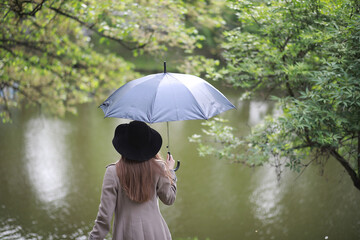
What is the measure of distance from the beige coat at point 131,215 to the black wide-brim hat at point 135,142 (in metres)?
0.14

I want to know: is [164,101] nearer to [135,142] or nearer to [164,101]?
[164,101]

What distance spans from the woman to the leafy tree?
174cm

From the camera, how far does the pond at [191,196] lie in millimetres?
6137

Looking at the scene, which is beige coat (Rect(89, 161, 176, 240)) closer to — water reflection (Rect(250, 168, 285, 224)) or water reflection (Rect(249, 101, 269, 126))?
water reflection (Rect(250, 168, 285, 224))

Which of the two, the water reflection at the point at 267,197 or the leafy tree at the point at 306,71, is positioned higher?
the leafy tree at the point at 306,71

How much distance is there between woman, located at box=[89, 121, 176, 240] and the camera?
188cm

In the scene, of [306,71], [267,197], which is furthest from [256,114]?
[306,71]


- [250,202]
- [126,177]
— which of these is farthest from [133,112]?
[250,202]

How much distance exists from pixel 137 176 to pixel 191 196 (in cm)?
554

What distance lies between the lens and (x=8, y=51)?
479 cm

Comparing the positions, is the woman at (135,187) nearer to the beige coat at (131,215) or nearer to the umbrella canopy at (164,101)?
the beige coat at (131,215)

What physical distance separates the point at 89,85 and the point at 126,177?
13.1ft

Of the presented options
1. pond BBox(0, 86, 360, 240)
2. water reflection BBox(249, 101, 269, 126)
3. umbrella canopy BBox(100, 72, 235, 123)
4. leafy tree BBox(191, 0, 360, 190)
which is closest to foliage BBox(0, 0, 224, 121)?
leafy tree BBox(191, 0, 360, 190)

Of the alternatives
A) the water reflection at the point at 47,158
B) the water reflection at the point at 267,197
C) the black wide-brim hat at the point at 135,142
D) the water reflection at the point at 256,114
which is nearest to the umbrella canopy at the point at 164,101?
the black wide-brim hat at the point at 135,142
